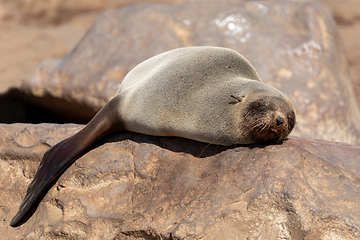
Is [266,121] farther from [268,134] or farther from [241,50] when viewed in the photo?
[241,50]

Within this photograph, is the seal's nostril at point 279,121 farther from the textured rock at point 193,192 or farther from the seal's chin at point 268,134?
the textured rock at point 193,192

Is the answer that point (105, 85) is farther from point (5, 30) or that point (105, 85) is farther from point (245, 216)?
point (5, 30)

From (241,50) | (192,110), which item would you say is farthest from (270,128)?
(241,50)

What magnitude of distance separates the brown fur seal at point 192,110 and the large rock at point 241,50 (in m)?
2.12

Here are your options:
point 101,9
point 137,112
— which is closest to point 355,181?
point 137,112

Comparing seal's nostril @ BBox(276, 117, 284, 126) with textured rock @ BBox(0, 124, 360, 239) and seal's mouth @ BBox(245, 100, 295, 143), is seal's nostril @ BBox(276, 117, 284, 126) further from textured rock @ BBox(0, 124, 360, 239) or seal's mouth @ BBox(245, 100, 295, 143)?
textured rock @ BBox(0, 124, 360, 239)

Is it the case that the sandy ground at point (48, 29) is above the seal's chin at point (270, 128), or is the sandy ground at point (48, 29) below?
below

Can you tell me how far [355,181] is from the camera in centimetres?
252

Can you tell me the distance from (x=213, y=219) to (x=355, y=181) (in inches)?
33.6

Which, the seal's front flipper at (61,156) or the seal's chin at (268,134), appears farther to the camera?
the seal's front flipper at (61,156)

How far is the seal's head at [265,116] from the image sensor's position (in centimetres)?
268

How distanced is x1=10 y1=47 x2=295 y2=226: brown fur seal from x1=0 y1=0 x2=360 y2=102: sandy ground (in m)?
4.06

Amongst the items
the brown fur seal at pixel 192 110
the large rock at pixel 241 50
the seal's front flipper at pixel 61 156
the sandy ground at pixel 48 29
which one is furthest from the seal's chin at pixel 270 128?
the sandy ground at pixel 48 29

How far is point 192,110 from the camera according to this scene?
9.64 feet
